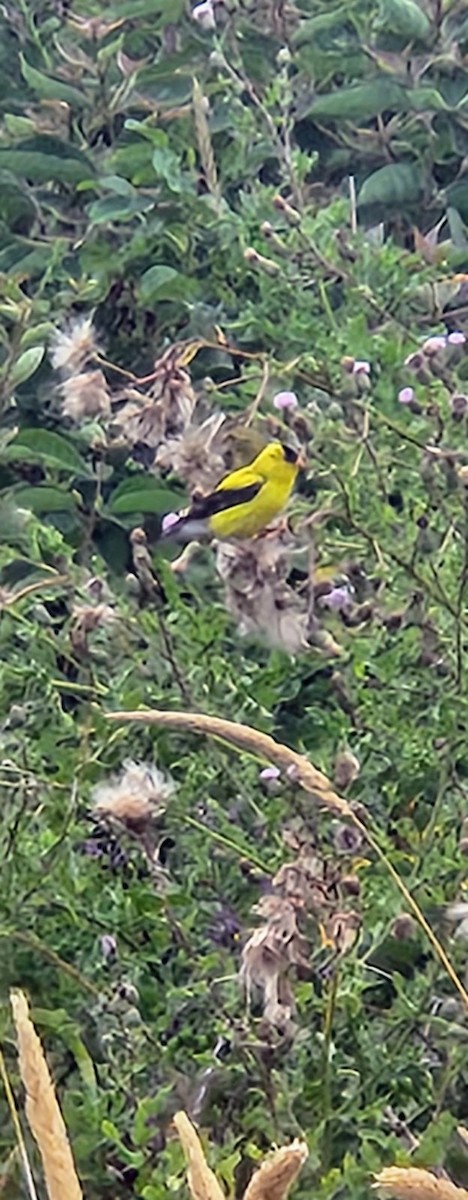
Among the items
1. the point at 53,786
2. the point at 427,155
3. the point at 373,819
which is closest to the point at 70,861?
the point at 53,786

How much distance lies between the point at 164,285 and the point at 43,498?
26 cm

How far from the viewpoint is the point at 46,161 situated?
1790 mm

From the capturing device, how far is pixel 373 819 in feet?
3.33

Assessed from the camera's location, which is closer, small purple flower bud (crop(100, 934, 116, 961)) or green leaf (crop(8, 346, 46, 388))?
small purple flower bud (crop(100, 934, 116, 961))

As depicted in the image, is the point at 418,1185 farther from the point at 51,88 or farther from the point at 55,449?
the point at 51,88

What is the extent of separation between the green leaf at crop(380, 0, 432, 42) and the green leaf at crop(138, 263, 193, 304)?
30cm

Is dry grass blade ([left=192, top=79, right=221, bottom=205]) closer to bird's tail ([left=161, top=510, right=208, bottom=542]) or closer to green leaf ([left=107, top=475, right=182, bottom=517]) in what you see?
green leaf ([left=107, top=475, right=182, bottom=517])

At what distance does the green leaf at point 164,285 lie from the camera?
66.4 inches

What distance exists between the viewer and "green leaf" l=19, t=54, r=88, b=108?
1.76m

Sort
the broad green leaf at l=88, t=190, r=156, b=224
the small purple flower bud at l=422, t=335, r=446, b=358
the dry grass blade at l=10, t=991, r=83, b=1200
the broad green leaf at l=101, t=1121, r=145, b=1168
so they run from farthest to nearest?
the broad green leaf at l=88, t=190, r=156, b=224 → the small purple flower bud at l=422, t=335, r=446, b=358 → the broad green leaf at l=101, t=1121, r=145, b=1168 → the dry grass blade at l=10, t=991, r=83, b=1200

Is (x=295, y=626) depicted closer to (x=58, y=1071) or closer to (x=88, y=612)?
(x=88, y=612)

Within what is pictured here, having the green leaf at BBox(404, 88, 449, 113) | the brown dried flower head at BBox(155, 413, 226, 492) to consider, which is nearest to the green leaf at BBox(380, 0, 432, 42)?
the green leaf at BBox(404, 88, 449, 113)

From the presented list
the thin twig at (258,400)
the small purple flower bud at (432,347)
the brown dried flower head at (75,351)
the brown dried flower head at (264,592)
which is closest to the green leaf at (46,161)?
the brown dried flower head at (75,351)

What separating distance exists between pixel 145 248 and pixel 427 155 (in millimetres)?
289
